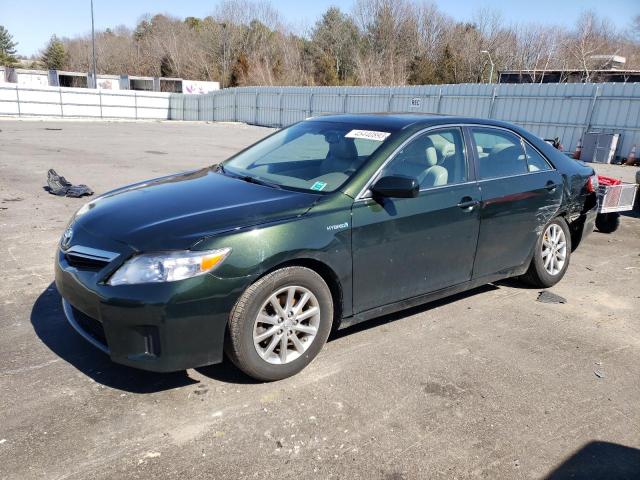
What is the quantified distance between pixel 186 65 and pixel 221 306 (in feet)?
243

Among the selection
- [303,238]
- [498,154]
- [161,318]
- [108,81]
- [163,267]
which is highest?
[498,154]

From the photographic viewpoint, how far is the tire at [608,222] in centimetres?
762

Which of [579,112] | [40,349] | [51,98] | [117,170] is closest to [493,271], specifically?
[40,349]

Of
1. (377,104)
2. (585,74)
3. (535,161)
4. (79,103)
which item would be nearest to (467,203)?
(535,161)

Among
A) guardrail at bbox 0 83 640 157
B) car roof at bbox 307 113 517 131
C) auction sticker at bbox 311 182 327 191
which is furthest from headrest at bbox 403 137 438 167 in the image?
guardrail at bbox 0 83 640 157

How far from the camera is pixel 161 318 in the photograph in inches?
112

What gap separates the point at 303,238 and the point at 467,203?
1.57 meters

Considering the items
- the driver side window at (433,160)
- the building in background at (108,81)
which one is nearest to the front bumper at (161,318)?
the driver side window at (433,160)

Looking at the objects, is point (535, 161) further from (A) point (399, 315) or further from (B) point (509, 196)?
(A) point (399, 315)

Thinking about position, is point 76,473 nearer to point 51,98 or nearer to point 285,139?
point 285,139

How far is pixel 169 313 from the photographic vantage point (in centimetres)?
286

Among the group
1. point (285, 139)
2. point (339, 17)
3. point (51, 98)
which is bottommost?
point (51, 98)

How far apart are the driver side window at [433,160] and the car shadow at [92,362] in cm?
203

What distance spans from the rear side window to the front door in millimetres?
217
